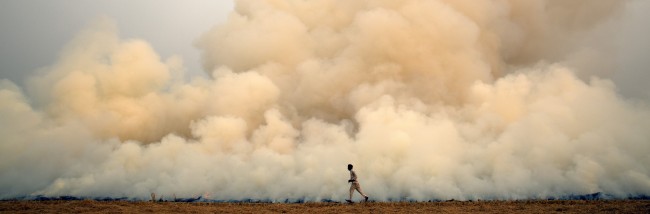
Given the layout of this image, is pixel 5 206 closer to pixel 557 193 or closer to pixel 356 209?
pixel 356 209

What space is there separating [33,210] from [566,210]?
30614 mm

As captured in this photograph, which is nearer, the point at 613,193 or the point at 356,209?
the point at 356,209

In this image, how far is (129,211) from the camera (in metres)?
26.6

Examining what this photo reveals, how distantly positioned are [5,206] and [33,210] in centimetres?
348

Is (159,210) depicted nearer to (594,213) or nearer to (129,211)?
(129,211)

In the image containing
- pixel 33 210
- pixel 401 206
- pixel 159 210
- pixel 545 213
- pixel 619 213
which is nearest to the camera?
pixel 619 213

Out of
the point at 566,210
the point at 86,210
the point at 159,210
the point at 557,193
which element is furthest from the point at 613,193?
the point at 86,210

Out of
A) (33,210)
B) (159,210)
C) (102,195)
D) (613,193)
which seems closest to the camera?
(33,210)

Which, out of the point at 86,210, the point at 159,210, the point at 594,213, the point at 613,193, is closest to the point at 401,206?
the point at 594,213

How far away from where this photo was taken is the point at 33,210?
26.1m

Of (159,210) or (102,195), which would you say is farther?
(102,195)

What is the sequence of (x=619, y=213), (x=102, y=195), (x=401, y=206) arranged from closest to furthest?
(x=619, y=213) → (x=401, y=206) → (x=102, y=195)

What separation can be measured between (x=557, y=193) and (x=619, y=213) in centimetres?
3756

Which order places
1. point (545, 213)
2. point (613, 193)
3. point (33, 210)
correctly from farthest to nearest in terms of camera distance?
point (613, 193), point (33, 210), point (545, 213)
